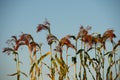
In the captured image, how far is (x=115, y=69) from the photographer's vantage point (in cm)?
431

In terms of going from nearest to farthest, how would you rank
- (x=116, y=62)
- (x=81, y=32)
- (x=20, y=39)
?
(x=20, y=39), (x=81, y=32), (x=116, y=62)

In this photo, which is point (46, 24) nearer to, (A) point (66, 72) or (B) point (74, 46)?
(B) point (74, 46)

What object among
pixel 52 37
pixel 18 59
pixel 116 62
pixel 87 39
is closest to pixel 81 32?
pixel 87 39

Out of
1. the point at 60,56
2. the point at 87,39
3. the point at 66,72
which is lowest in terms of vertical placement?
the point at 66,72

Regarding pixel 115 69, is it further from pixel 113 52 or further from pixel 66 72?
pixel 66 72

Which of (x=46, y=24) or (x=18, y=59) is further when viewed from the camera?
(x=18, y=59)

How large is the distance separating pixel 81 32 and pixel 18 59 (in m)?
1.29

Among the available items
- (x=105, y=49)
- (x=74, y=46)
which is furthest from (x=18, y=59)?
(x=105, y=49)

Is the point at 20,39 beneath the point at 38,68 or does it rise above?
above

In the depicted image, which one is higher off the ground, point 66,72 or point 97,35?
point 97,35

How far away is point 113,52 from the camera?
4.44 meters

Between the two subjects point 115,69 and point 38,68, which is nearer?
point 38,68

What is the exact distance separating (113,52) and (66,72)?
1.11m

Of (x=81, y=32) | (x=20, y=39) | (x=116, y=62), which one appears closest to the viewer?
(x=20, y=39)
